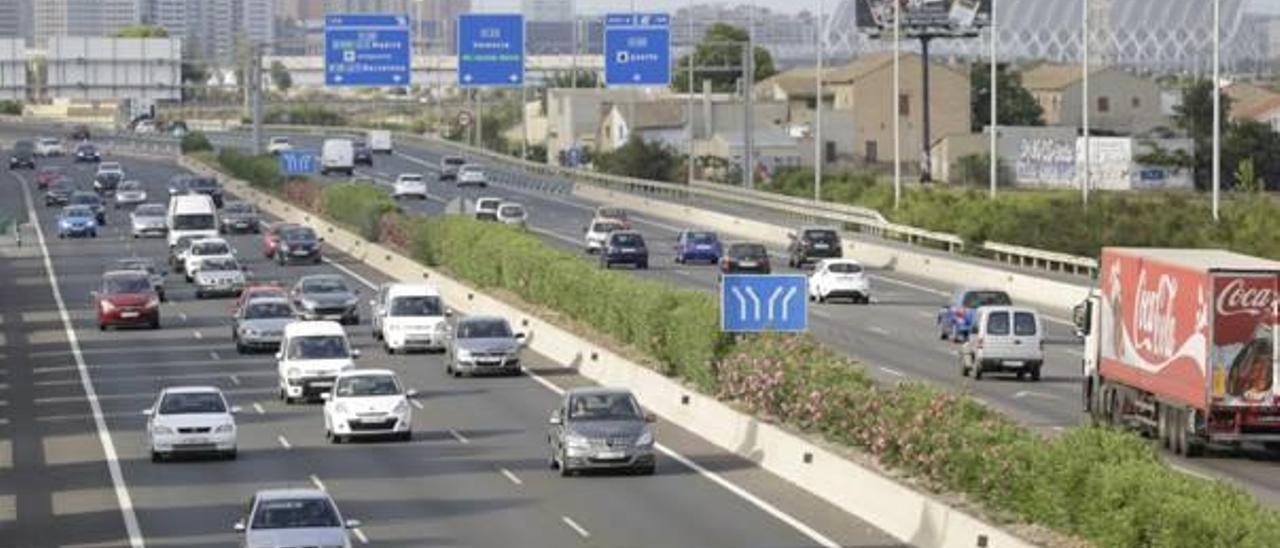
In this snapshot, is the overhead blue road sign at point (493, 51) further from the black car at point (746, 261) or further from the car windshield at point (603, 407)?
the car windshield at point (603, 407)

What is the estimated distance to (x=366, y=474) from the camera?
140 ft

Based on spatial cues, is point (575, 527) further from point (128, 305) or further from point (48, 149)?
point (48, 149)

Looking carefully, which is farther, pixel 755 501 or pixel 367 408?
pixel 367 408

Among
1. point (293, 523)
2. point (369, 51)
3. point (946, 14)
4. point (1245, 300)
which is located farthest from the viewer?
point (946, 14)

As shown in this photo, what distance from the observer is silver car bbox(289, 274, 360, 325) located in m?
70.2

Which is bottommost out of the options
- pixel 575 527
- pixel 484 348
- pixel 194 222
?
pixel 575 527

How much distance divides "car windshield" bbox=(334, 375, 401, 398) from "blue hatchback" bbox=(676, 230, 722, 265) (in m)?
46.6

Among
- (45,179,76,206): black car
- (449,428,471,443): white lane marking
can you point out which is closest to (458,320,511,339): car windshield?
(449,428,471,443): white lane marking

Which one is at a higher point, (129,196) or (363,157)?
(363,157)

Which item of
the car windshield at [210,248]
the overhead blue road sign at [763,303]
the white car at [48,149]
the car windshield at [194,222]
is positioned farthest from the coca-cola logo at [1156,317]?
the white car at [48,149]

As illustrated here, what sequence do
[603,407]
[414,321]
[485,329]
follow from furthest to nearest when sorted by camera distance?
[414,321] < [485,329] < [603,407]

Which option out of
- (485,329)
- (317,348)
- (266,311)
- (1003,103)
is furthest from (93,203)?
(1003,103)

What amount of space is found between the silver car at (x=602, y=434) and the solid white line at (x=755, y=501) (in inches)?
39.3

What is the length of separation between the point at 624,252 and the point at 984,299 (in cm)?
2588
